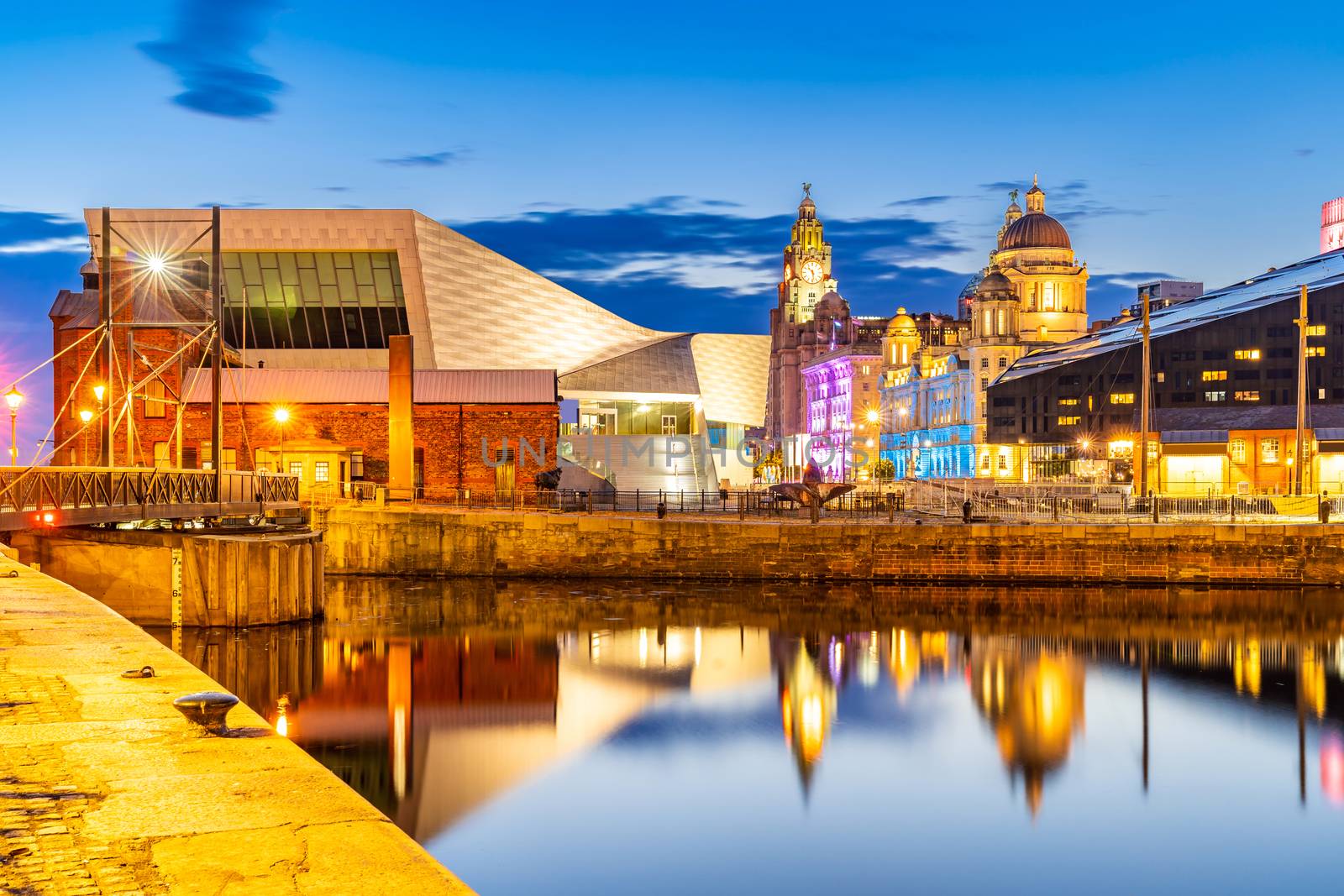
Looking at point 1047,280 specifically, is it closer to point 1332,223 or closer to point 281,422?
point 1332,223

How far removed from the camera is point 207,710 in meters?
11.8

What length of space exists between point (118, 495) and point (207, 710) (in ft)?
65.5

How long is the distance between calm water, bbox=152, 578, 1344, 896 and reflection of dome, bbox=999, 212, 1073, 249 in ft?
404

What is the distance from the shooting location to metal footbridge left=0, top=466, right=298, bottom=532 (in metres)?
24.7

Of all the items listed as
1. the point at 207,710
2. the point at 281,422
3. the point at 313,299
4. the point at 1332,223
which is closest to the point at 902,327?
the point at 1332,223

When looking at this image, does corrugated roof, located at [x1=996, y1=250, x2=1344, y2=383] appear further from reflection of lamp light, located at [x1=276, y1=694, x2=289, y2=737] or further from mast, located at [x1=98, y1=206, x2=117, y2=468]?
reflection of lamp light, located at [x1=276, y1=694, x2=289, y2=737]

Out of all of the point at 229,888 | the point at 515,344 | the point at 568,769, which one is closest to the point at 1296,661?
the point at 568,769

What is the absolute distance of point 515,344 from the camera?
6669 cm

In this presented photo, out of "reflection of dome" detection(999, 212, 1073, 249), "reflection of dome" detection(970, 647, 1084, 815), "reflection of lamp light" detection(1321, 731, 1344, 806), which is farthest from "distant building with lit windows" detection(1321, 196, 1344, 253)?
"reflection of lamp light" detection(1321, 731, 1344, 806)

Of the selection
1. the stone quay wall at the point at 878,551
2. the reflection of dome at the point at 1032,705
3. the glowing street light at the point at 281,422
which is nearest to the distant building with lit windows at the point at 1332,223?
the stone quay wall at the point at 878,551

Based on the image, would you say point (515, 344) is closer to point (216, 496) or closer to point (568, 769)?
point (216, 496)

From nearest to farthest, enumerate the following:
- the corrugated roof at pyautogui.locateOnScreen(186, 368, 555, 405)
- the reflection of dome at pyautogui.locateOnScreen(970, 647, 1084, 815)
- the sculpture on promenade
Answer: the reflection of dome at pyautogui.locateOnScreen(970, 647, 1084, 815) < the sculpture on promenade < the corrugated roof at pyautogui.locateOnScreen(186, 368, 555, 405)

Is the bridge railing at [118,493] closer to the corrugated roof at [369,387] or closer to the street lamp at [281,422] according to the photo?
the street lamp at [281,422]

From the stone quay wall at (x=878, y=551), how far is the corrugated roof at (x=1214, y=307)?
2207 inches
